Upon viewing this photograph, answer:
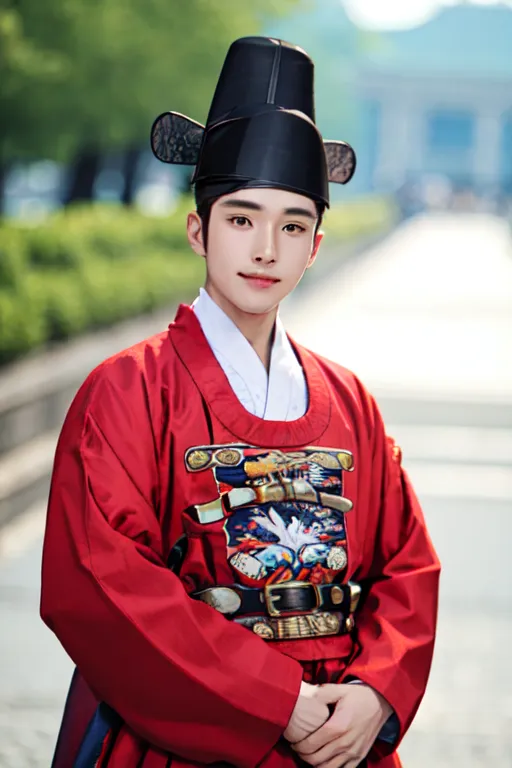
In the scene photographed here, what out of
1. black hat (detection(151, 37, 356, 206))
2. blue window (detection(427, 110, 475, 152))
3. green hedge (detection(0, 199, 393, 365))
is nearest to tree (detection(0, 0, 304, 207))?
green hedge (detection(0, 199, 393, 365))

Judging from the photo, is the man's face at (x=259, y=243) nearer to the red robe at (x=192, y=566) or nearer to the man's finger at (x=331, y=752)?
the red robe at (x=192, y=566)

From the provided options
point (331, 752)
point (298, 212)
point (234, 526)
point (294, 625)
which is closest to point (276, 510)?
point (234, 526)

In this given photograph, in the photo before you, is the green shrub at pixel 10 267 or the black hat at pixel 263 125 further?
the green shrub at pixel 10 267

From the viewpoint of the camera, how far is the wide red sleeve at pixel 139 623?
2.08 metres

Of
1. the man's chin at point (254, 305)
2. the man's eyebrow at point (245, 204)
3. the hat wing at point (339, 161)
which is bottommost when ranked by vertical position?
the man's chin at point (254, 305)

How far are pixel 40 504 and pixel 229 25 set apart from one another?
12217mm

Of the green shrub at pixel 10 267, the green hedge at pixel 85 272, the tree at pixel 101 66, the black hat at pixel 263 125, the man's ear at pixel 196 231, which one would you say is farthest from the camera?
the tree at pixel 101 66

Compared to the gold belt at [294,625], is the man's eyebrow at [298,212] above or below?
above

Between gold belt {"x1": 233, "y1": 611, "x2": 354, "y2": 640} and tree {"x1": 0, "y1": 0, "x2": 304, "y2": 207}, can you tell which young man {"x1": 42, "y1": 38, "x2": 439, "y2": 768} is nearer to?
gold belt {"x1": 233, "y1": 611, "x2": 354, "y2": 640}

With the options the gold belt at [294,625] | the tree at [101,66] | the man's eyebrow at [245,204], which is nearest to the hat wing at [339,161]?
the man's eyebrow at [245,204]

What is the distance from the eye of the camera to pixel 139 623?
207cm

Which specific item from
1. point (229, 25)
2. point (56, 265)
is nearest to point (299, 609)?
point (56, 265)

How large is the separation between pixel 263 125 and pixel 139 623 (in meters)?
0.86

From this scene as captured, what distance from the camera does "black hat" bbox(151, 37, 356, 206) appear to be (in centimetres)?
218
